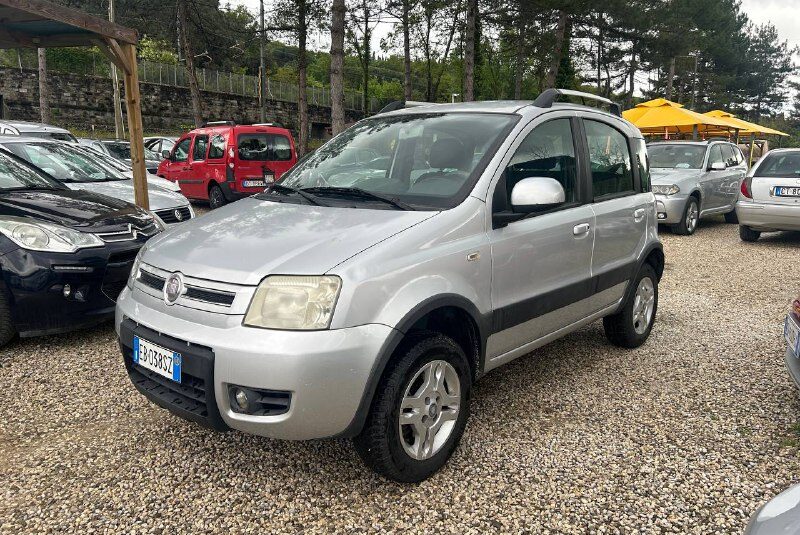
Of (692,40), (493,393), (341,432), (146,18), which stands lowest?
(493,393)

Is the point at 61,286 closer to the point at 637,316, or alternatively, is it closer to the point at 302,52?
the point at 637,316

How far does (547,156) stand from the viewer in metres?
3.52

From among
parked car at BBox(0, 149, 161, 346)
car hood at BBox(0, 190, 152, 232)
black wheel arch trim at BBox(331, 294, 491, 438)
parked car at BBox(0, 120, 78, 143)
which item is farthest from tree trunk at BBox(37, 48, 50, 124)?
black wheel arch trim at BBox(331, 294, 491, 438)

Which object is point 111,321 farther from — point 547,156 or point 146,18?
point 146,18

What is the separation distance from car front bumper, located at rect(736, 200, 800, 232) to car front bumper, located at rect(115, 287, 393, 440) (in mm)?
8806

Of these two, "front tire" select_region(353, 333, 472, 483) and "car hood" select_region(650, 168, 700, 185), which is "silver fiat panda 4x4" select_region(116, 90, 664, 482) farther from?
"car hood" select_region(650, 168, 700, 185)

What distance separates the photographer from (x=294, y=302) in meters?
2.35

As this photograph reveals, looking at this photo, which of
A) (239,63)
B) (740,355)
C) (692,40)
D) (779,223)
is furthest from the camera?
(239,63)

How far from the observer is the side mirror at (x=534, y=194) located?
3018 mm

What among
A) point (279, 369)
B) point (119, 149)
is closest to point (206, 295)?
point (279, 369)

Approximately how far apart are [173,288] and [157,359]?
32 cm

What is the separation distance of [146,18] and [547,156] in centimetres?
3632

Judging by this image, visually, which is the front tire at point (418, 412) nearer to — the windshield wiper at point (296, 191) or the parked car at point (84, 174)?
the windshield wiper at point (296, 191)

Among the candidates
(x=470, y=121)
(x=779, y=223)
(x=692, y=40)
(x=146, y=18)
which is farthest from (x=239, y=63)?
(x=470, y=121)
